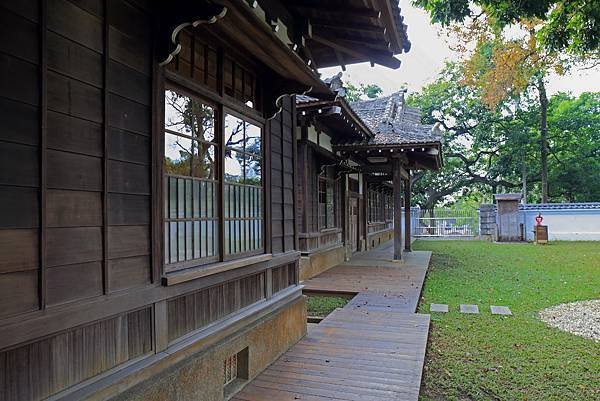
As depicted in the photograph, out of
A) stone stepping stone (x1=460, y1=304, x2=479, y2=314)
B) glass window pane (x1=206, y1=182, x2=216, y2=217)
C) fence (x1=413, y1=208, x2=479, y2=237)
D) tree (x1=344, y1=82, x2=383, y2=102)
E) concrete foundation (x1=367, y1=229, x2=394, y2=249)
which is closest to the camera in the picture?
glass window pane (x1=206, y1=182, x2=216, y2=217)

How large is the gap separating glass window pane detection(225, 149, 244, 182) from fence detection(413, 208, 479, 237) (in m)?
20.8

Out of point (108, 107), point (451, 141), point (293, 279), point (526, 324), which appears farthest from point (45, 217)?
point (451, 141)

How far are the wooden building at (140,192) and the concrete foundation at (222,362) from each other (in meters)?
0.02

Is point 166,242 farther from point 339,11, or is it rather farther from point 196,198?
point 339,11

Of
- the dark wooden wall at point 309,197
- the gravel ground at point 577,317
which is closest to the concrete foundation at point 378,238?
the dark wooden wall at point 309,197

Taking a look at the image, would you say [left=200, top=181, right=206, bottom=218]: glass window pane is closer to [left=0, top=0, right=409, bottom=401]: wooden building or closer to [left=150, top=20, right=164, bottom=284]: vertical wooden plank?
[left=0, top=0, right=409, bottom=401]: wooden building

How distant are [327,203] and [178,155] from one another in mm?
7764

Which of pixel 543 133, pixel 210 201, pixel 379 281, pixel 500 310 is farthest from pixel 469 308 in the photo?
pixel 543 133

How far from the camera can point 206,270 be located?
120 inches

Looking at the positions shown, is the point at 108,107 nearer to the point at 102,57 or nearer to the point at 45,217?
the point at 102,57

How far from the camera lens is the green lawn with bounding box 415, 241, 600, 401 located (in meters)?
3.75

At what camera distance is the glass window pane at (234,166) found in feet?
11.5

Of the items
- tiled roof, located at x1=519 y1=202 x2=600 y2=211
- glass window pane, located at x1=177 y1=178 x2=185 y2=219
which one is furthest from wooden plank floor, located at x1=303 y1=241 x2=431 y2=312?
tiled roof, located at x1=519 y1=202 x2=600 y2=211

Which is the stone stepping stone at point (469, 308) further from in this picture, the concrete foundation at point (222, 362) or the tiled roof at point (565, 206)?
the tiled roof at point (565, 206)
